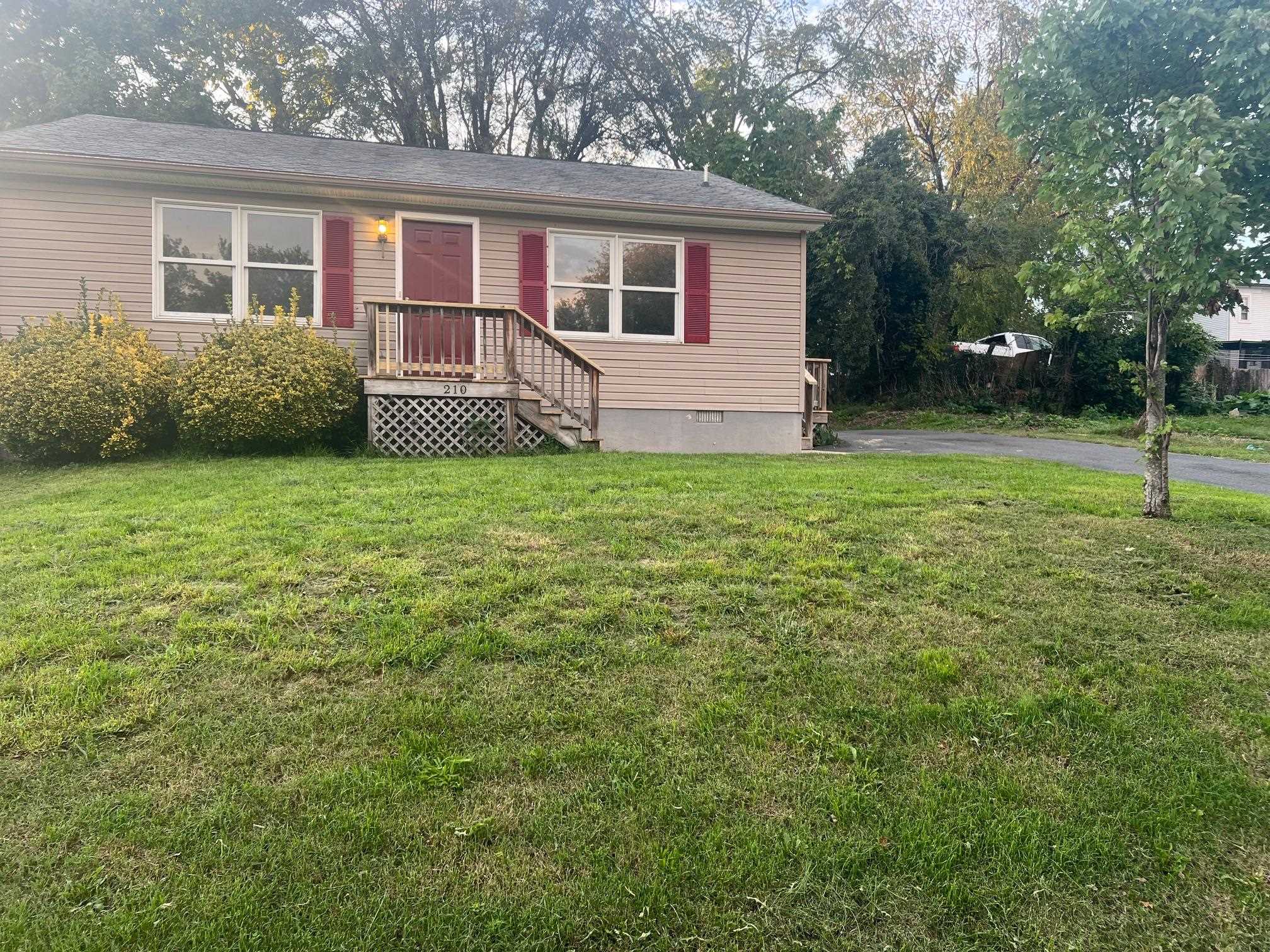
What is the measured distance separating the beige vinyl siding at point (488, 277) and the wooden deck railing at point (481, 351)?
58 centimetres

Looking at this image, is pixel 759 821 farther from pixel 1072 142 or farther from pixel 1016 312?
pixel 1016 312

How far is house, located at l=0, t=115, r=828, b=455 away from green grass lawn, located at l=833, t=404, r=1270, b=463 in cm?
685

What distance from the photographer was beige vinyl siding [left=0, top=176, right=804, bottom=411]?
879 centimetres

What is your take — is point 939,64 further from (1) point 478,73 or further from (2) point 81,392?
(2) point 81,392

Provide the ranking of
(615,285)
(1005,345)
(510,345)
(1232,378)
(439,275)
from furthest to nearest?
(1005,345) → (1232,378) → (615,285) → (439,275) → (510,345)

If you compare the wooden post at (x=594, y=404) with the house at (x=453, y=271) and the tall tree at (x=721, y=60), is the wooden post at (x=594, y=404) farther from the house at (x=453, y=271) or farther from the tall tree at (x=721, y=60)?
the tall tree at (x=721, y=60)

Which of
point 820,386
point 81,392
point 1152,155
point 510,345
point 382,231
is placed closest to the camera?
point 1152,155

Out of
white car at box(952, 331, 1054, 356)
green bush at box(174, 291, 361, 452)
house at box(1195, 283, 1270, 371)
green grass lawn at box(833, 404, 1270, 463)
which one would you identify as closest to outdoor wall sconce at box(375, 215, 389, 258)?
green bush at box(174, 291, 361, 452)

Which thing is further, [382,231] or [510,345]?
[382,231]

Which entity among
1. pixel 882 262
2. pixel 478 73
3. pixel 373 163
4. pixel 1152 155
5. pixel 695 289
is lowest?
pixel 1152 155

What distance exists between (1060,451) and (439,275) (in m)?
9.81

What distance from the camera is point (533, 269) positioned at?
32.7ft

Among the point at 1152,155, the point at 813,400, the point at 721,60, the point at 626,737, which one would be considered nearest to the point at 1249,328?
the point at 721,60

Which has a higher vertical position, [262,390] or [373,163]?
[373,163]
